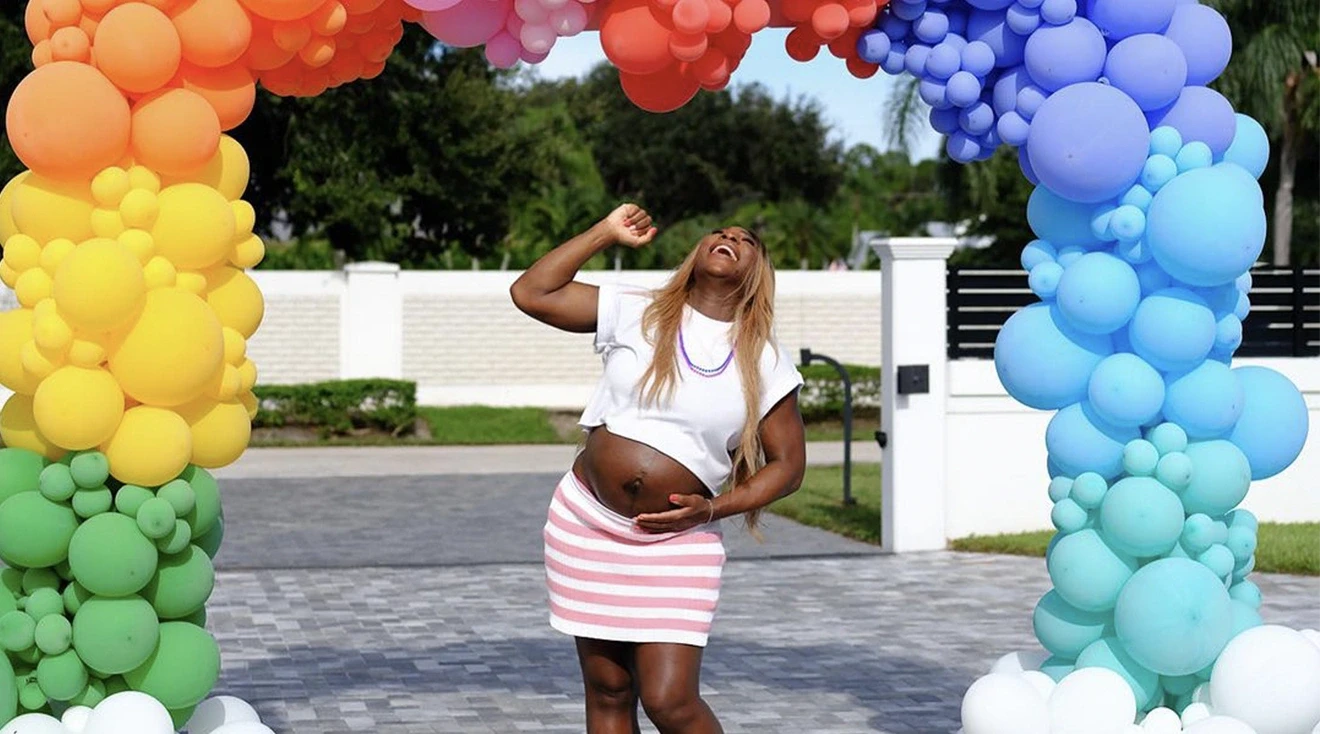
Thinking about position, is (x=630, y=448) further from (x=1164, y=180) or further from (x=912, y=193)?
(x=912, y=193)

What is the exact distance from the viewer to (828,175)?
50844mm

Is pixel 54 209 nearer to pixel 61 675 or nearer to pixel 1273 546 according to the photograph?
pixel 61 675

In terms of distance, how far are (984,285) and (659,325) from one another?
711 cm

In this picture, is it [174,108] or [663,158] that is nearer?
[174,108]

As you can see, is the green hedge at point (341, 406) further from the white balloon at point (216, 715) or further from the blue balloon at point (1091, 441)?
the blue balloon at point (1091, 441)

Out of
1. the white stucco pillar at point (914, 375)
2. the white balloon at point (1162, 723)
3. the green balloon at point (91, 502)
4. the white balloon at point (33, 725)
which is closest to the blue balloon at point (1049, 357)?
the white balloon at point (1162, 723)

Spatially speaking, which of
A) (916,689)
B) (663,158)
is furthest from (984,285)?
(663,158)

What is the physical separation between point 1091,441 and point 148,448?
2687 millimetres

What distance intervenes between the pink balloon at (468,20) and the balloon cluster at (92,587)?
148 centimetres

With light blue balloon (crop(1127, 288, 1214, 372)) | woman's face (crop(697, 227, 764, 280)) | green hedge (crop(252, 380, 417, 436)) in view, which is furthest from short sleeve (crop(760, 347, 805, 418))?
green hedge (crop(252, 380, 417, 436))

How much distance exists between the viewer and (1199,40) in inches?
217

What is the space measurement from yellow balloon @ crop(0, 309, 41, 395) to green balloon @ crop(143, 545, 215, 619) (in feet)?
2.03

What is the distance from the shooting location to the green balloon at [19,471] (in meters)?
5.11

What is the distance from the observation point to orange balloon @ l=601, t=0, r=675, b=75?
17.3 feet
